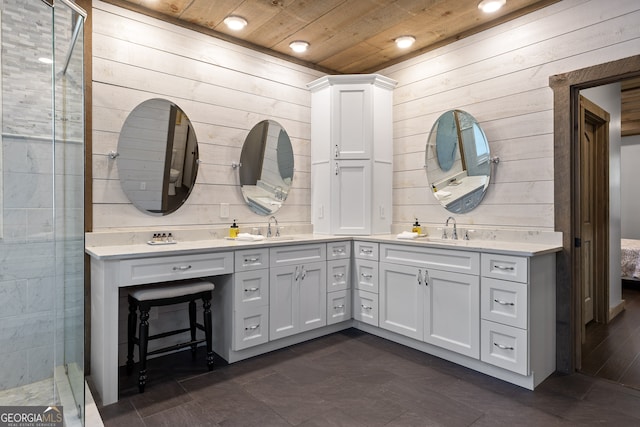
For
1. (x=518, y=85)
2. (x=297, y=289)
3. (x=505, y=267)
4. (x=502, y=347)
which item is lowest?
(x=502, y=347)

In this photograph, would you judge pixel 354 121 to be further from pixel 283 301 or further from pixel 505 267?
pixel 505 267

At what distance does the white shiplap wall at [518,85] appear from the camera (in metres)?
2.53

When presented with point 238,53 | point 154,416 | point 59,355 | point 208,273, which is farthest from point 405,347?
point 238,53

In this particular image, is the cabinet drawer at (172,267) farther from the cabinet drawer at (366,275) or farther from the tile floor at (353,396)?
the cabinet drawer at (366,275)

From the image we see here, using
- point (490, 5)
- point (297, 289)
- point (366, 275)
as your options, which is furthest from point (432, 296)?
point (490, 5)

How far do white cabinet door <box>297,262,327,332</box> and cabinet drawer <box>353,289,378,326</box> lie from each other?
1.06 ft

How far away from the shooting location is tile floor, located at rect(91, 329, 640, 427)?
2.03 meters

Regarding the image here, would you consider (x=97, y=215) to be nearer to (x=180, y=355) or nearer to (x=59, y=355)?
(x=59, y=355)

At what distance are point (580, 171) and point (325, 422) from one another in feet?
7.66

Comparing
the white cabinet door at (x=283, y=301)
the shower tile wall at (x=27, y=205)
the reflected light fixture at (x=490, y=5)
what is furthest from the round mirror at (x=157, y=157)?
the reflected light fixture at (x=490, y=5)

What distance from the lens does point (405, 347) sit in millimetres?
3037

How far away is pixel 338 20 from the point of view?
302cm

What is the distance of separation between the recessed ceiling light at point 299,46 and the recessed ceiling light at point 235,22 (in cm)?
51

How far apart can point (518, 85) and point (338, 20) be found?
4.84 ft
